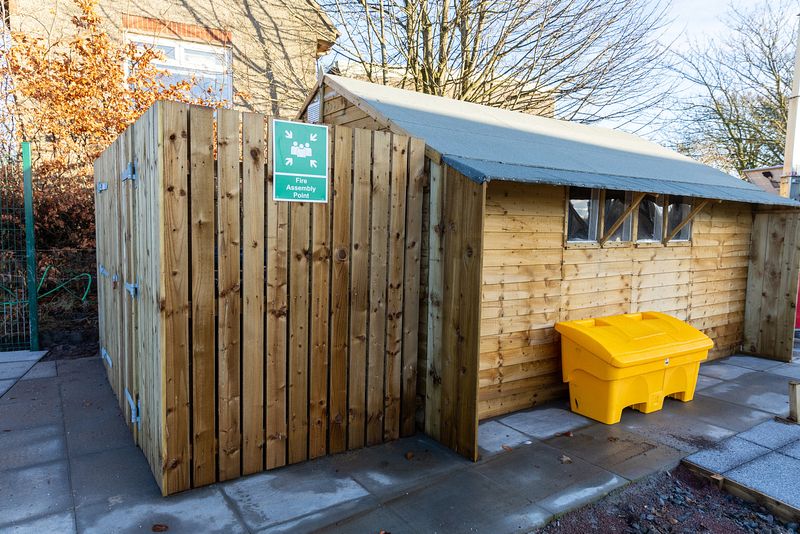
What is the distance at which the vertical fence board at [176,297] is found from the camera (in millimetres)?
2922

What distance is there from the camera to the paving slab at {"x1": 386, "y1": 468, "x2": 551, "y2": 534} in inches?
114

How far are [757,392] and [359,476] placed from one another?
454 centimetres

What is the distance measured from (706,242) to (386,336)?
16.2 ft

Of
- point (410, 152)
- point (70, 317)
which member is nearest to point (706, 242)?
point (410, 152)

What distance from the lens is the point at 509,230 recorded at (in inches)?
178

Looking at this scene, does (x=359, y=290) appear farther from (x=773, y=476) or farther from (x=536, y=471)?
(x=773, y=476)

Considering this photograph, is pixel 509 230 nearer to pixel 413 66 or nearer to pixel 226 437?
pixel 226 437

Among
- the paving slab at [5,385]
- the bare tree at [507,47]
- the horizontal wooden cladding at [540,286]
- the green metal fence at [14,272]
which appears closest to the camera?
the horizontal wooden cladding at [540,286]

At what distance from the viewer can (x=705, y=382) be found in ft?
19.1

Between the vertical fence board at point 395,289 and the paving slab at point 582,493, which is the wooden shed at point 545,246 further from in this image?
the paving slab at point 582,493

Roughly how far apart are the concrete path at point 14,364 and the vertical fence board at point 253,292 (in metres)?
3.17

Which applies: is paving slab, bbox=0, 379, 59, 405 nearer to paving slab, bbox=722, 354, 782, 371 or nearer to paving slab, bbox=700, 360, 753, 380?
paving slab, bbox=700, 360, 753, 380

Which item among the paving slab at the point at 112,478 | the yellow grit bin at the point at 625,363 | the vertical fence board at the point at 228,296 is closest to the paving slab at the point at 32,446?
the paving slab at the point at 112,478

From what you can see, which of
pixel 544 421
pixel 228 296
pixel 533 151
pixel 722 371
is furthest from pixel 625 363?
pixel 228 296
